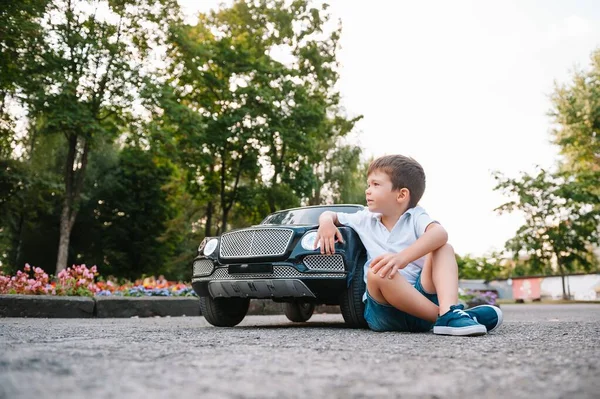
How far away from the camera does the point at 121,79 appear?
1752 cm

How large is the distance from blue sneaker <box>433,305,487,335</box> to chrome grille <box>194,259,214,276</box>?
2442 millimetres

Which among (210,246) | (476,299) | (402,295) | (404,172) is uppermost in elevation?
(404,172)

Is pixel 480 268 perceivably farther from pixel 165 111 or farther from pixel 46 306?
pixel 46 306

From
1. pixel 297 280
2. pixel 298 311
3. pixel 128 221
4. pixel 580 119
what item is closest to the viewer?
pixel 297 280

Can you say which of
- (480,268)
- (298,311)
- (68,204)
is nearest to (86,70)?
(68,204)

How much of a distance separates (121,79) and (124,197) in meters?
13.7

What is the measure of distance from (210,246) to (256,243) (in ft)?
2.16

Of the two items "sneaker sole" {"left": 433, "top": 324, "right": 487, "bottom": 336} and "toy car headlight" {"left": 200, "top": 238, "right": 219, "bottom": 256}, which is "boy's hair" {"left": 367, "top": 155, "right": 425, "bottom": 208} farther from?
"toy car headlight" {"left": 200, "top": 238, "right": 219, "bottom": 256}

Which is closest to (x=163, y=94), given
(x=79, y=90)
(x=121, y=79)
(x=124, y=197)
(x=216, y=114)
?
(x=121, y=79)

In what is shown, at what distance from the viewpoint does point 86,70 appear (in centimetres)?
1700

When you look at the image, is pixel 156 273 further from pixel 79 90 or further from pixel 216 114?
Result: pixel 79 90

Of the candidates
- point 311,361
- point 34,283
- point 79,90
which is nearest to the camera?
point 311,361

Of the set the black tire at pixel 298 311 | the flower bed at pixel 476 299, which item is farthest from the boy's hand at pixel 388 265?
the flower bed at pixel 476 299

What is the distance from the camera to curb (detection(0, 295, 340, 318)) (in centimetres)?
A: 802
